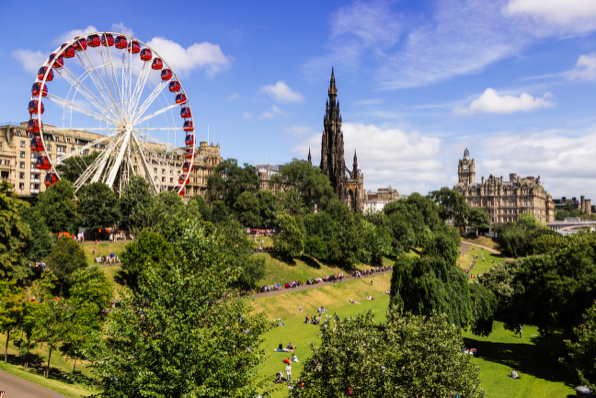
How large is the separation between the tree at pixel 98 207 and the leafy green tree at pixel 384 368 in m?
50.9

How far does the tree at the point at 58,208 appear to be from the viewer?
185 feet

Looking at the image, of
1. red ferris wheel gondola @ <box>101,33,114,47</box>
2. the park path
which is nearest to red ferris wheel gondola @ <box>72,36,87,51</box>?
red ferris wheel gondola @ <box>101,33,114,47</box>

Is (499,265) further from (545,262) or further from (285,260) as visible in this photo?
(285,260)

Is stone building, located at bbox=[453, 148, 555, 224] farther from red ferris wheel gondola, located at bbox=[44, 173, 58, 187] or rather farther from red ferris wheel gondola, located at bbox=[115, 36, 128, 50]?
red ferris wheel gondola, located at bbox=[44, 173, 58, 187]

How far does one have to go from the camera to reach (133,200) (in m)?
64.9

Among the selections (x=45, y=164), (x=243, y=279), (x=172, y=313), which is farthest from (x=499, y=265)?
(x=45, y=164)

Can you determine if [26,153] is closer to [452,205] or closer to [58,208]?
[58,208]

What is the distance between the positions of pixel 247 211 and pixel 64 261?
4742 centimetres

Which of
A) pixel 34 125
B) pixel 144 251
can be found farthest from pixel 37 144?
pixel 144 251

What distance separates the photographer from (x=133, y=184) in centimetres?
6594

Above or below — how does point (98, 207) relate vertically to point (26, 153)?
below

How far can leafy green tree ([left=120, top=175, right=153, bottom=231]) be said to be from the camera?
63.5 m

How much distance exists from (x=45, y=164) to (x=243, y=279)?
31.5 meters

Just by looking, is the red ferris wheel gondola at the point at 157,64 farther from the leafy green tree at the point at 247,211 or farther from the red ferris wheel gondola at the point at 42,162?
the leafy green tree at the point at 247,211
